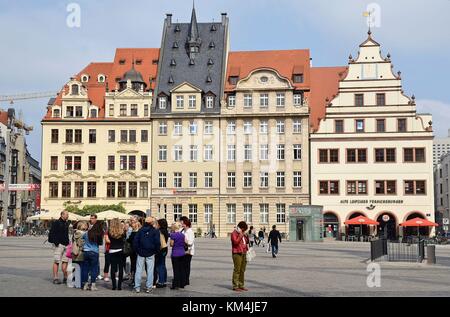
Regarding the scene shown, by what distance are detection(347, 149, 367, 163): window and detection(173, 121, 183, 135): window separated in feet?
52.5

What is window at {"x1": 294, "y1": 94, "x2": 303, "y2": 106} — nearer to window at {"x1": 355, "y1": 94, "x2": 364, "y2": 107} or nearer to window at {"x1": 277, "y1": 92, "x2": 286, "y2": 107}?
window at {"x1": 277, "y1": 92, "x2": 286, "y2": 107}

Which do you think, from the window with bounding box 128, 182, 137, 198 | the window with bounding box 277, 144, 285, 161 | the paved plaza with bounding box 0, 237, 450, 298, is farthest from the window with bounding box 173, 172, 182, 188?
the paved plaza with bounding box 0, 237, 450, 298

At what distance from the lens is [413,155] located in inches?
2333

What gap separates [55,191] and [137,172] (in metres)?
8.36

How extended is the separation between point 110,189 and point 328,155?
21089 mm

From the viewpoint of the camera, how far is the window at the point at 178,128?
64188mm

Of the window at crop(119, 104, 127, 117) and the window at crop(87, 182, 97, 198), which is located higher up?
the window at crop(119, 104, 127, 117)

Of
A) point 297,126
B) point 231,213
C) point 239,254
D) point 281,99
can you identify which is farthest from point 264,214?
point 239,254

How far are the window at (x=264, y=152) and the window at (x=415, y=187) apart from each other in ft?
42.3

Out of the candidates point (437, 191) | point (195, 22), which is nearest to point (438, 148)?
point (437, 191)

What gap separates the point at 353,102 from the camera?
196 feet

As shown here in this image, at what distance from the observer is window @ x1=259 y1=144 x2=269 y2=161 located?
62.8 meters

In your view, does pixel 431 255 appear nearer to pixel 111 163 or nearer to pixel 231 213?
pixel 231 213
